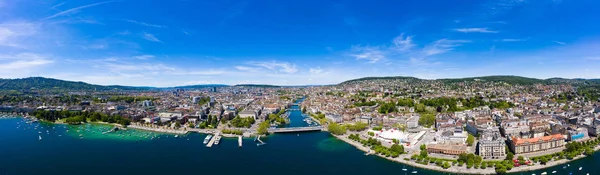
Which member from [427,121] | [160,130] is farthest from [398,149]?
[160,130]

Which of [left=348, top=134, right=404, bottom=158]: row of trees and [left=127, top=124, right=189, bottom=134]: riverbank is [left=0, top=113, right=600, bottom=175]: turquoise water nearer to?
[left=348, top=134, right=404, bottom=158]: row of trees

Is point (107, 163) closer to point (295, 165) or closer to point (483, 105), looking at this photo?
point (295, 165)

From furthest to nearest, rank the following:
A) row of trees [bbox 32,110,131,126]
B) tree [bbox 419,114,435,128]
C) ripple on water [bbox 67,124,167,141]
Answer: row of trees [bbox 32,110,131,126] < tree [bbox 419,114,435,128] < ripple on water [bbox 67,124,167,141]

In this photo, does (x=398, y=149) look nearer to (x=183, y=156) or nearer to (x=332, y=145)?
(x=332, y=145)

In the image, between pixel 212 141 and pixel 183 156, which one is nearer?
pixel 183 156

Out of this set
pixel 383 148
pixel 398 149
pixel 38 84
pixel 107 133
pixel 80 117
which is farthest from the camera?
pixel 38 84

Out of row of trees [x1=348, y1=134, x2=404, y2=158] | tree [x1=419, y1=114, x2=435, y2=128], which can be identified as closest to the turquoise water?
row of trees [x1=348, y1=134, x2=404, y2=158]

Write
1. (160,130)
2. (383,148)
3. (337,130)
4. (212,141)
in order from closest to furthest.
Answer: (383,148) < (212,141) < (337,130) < (160,130)

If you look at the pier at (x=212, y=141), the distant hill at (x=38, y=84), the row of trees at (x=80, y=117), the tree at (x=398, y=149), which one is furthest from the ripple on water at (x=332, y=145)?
the distant hill at (x=38, y=84)
